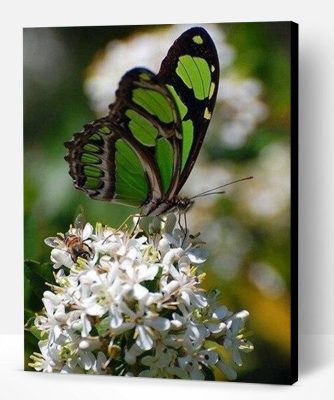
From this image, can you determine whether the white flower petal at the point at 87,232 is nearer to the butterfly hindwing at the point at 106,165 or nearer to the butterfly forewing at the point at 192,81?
the butterfly hindwing at the point at 106,165

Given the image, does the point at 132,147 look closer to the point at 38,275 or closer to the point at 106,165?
the point at 106,165

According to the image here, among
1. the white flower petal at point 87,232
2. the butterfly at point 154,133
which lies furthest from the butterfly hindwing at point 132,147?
the white flower petal at point 87,232

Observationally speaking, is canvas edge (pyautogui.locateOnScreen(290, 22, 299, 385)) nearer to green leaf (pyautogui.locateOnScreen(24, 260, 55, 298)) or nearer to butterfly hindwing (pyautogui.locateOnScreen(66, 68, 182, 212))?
butterfly hindwing (pyautogui.locateOnScreen(66, 68, 182, 212))

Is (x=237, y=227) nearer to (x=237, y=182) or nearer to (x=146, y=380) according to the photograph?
(x=237, y=182)

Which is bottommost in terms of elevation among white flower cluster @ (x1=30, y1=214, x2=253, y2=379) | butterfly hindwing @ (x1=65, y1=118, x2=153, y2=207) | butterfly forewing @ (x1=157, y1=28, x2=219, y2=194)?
white flower cluster @ (x1=30, y1=214, x2=253, y2=379)

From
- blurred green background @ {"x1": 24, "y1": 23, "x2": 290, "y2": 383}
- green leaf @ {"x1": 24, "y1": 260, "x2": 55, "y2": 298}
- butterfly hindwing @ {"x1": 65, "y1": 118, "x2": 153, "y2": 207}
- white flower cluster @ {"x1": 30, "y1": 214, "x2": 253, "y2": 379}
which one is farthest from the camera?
green leaf @ {"x1": 24, "y1": 260, "x2": 55, "y2": 298}

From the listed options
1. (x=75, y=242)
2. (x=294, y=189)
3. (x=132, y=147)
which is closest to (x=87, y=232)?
(x=75, y=242)

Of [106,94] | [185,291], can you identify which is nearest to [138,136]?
[106,94]

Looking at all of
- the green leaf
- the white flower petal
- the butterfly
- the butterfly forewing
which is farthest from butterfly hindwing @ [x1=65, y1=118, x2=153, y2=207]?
the green leaf
